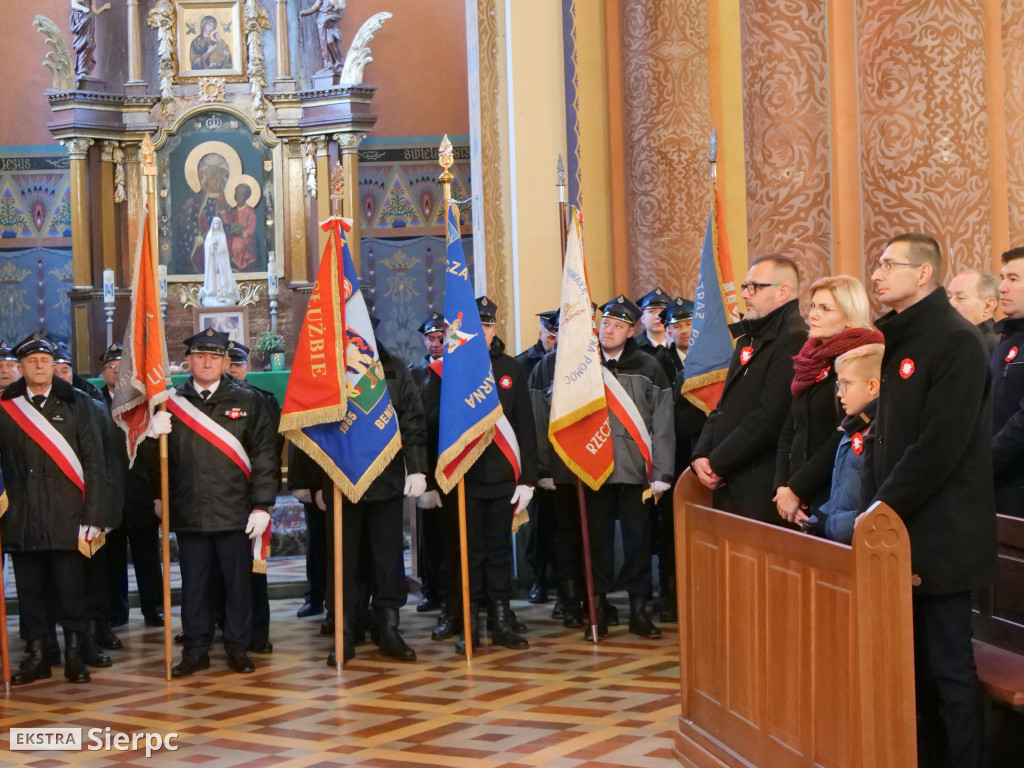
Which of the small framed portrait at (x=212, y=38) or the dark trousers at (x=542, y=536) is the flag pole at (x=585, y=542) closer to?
the dark trousers at (x=542, y=536)

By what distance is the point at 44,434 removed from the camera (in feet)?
22.0

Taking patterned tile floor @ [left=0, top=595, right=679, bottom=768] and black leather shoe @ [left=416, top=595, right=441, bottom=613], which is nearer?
patterned tile floor @ [left=0, top=595, right=679, bottom=768]

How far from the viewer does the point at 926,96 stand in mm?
5516

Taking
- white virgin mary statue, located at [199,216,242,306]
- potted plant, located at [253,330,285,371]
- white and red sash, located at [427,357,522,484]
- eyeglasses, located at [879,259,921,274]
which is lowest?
white and red sash, located at [427,357,522,484]

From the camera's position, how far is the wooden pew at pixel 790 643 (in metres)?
3.48

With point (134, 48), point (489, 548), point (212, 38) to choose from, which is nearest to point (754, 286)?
point (489, 548)

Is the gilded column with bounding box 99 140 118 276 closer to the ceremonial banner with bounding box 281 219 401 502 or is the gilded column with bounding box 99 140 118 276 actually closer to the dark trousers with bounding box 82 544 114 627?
the dark trousers with bounding box 82 544 114 627

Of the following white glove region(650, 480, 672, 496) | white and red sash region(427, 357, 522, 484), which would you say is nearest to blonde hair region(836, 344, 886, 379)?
white glove region(650, 480, 672, 496)

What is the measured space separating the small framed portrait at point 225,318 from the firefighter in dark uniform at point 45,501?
8.71m

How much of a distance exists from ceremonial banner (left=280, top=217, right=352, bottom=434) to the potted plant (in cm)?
792

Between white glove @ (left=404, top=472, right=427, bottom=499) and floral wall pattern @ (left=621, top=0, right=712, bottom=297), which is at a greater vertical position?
floral wall pattern @ (left=621, top=0, right=712, bottom=297)

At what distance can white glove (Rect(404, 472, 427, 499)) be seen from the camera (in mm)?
7016

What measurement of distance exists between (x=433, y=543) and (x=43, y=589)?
2579 millimetres

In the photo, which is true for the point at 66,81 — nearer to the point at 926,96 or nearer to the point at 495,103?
the point at 495,103
